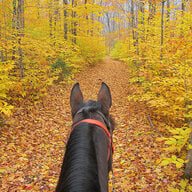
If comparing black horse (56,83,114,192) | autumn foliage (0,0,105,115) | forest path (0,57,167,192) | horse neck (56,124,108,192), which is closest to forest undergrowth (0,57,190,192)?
forest path (0,57,167,192)

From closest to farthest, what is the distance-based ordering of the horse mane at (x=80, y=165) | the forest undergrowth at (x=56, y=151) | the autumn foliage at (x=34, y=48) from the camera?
the horse mane at (x=80, y=165), the forest undergrowth at (x=56, y=151), the autumn foliage at (x=34, y=48)

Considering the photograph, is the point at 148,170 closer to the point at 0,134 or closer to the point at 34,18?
the point at 0,134

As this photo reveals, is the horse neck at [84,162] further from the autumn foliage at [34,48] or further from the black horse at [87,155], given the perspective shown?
the autumn foliage at [34,48]

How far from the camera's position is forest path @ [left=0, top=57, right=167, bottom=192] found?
3732mm

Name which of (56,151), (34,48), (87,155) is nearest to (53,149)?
(56,151)

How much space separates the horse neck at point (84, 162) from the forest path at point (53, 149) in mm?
3077

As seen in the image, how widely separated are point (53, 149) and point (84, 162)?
4439 mm

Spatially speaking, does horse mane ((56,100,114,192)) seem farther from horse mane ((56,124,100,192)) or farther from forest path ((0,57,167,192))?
forest path ((0,57,167,192))

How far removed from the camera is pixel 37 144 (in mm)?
5168

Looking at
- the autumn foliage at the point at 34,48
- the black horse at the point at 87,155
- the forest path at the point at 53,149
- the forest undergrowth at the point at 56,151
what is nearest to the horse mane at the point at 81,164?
the black horse at the point at 87,155

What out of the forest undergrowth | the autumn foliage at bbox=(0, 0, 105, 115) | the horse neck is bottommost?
the forest undergrowth

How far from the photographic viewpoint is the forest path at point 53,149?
12.2 feet

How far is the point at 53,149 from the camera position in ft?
16.6

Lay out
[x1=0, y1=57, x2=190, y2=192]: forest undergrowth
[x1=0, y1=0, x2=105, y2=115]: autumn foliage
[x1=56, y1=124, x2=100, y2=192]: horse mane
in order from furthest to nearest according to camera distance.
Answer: [x1=0, y1=0, x2=105, y2=115]: autumn foliage
[x1=0, y1=57, x2=190, y2=192]: forest undergrowth
[x1=56, y1=124, x2=100, y2=192]: horse mane
